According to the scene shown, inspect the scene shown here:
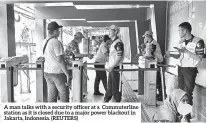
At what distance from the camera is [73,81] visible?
2.41 metres

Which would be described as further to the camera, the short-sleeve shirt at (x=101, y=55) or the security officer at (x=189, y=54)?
the short-sleeve shirt at (x=101, y=55)

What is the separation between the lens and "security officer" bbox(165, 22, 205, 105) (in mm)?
1979

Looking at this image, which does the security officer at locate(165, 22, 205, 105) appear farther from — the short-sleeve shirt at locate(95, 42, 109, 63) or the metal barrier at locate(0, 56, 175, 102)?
the short-sleeve shirt at locate(95, 42, 109, 63)

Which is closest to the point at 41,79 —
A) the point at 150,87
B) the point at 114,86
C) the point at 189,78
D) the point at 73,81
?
the point at 73,81

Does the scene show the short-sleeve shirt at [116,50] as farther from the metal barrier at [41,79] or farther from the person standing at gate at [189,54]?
the person standing at gate at [189,54]

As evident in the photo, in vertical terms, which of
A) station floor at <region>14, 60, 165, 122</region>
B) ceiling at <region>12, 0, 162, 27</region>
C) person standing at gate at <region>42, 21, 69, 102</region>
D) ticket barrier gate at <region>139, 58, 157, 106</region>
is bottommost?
station floor at <region>14, 60, 165, 122</region>

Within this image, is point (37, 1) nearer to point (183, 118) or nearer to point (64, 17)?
point (64, 17)

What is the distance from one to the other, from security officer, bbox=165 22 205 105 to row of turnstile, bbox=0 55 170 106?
0.42 metres

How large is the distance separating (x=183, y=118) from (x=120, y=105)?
65 cm

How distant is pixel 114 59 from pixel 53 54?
0.69 m

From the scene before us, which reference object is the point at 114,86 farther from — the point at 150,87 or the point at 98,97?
the point at 98,97

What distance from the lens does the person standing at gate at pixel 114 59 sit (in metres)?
2.44

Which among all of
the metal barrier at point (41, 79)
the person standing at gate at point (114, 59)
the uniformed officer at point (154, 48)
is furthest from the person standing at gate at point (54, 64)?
the uniformed officer at point (154, 48)

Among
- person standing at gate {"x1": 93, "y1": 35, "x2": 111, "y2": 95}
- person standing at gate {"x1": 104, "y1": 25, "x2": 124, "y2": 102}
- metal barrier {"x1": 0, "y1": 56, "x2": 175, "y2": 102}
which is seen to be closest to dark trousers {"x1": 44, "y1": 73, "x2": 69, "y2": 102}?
metal barrier {"x1": 0, "y1": 56, "x2": 175, "y2": 102}
